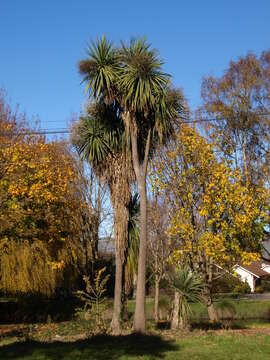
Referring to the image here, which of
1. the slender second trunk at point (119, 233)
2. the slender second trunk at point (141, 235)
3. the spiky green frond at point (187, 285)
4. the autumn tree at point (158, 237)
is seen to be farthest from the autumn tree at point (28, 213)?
the autumn tree at point (158, 237)

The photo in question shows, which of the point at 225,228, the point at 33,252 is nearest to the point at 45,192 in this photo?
the point at 225,228

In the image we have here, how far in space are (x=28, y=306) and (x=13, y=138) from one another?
8774mm

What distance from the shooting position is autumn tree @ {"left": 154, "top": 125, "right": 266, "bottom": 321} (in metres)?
14.1

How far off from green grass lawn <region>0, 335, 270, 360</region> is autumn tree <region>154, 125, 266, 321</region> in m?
4.06

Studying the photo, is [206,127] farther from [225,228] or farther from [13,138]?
[13,138]

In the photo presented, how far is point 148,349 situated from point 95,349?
40.0 inches

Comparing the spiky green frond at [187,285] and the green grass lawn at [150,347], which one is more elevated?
the spiky green frond at [187,285]

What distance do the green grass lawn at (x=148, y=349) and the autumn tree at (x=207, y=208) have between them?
4.06 m

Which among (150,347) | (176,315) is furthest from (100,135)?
(150,347)

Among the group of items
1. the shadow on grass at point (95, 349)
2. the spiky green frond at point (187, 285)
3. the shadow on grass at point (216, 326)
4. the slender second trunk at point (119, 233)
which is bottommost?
the shadow on grass at point (95, 349)

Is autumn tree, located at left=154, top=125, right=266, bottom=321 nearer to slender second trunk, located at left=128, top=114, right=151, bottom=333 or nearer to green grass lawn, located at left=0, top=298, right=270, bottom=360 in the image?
slender second trunk, located at left=128, top=114, right=151, bottom=333

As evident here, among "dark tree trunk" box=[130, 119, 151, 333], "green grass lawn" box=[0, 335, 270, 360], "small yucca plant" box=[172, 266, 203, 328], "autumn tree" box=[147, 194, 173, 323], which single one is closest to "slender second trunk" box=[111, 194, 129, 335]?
"dark tree trunk" box=[130, 119, 151, 333]

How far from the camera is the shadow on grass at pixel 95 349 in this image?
8141 millimetres

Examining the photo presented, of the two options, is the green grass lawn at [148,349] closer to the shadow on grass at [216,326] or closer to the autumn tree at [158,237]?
the shadow on grass at [216,326]
